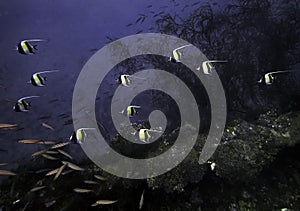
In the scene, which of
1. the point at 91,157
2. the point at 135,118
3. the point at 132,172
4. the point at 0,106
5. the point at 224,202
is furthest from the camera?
the point at 0,106

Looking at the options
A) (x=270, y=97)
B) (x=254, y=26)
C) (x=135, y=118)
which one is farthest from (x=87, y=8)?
(x=270, y=97)

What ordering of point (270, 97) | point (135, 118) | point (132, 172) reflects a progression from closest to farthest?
point (132, 172), point (270, 97), point (135, 118)

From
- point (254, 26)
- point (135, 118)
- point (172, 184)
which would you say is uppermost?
point (254, 26)

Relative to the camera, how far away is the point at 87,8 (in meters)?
13.4

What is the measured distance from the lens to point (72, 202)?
4.43 metres

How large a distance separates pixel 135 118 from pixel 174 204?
12.1ft

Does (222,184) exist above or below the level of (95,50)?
below

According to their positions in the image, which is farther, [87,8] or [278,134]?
[87,8]

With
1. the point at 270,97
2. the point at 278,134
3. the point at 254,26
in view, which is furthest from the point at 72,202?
the point at 254,26

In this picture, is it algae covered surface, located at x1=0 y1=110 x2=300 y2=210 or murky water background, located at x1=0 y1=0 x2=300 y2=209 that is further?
murky water background, located at x1=0 y1=0 x2=300 y2=209

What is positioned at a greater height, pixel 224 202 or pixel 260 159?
pixel 260 159

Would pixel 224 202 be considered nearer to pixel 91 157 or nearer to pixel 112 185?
pixel 112 185

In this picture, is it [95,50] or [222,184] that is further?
[95,50]

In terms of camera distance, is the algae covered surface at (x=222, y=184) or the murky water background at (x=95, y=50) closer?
the algae covered surface at (x=222, y=184)
